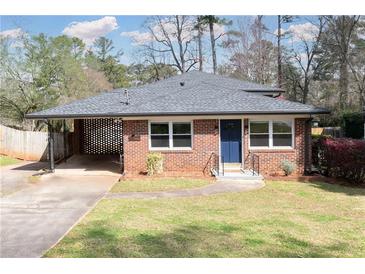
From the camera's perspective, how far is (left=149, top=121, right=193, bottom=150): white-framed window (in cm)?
1502

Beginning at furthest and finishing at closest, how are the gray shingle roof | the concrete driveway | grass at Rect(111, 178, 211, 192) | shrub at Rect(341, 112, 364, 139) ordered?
shrub at Rect(341, 112, 364, 139) < the gray shingle roof < grass at Rect(111, 178, 211, 192) < the concrete driveway

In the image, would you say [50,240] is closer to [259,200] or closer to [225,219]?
[225,219]

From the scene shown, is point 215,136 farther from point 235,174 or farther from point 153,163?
point 153,163

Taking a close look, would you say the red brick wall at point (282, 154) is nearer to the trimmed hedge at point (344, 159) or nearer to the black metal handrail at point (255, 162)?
the black metal handrail at point (255, 162)

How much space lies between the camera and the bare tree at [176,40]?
39.3 m

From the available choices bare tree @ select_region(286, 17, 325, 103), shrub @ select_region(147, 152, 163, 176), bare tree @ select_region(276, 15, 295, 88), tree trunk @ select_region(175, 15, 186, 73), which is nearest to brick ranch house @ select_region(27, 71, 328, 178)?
shrub @ select_region(147, 152, 163, 176)

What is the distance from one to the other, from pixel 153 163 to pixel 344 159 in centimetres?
677

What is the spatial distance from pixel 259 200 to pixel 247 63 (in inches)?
1190

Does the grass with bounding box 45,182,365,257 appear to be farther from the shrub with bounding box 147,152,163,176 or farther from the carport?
the carport

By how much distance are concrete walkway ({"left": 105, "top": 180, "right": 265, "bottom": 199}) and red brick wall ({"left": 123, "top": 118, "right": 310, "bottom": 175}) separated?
6.06 feet

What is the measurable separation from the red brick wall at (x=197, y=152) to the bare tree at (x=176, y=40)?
25740 mm

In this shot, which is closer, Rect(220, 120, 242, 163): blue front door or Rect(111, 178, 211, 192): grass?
Rect(111, 178, 211, 192): grass

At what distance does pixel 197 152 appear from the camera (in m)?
15.0

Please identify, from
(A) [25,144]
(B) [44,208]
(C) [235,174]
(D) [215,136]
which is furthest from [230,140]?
(A) [25,144]
